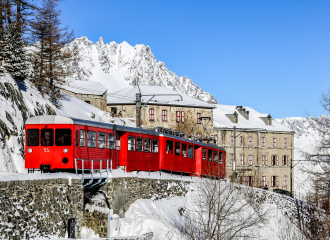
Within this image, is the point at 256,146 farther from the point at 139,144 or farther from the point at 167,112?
the point at 139,144

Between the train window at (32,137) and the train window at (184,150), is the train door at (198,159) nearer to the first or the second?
the train window at (184,150)

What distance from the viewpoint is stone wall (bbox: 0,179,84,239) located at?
13.1m

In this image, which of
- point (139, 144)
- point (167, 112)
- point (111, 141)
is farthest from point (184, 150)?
point (167, 112)

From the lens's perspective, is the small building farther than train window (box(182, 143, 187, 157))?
Yes

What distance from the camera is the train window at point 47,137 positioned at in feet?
59.6

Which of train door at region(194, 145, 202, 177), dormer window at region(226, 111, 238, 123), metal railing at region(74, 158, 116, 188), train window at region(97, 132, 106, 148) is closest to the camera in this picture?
metal railing at region(74, 158, 116, 188)

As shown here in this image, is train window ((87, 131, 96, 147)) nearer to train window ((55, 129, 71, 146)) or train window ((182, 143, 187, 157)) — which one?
train window ((55, 129, 71, 146))

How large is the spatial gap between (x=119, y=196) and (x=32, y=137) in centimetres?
518

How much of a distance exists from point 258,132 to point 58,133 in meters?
46.7

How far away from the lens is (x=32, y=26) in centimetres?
3503

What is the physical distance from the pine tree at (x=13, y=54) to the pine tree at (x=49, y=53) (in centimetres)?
570

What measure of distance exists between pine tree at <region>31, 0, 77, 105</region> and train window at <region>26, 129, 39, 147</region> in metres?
18.4

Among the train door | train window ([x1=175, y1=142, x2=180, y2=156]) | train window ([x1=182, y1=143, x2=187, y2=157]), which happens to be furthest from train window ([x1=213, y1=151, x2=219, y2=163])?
train window ([x1=175, y1=142, x2=180, y2=156])

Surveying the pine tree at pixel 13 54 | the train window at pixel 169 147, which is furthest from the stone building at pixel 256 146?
the pine tree at pixel 13 54
